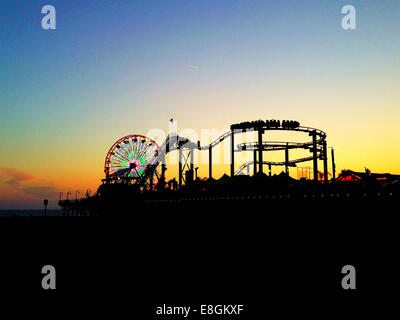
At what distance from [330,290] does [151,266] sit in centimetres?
797

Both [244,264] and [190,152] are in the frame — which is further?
[190,152]

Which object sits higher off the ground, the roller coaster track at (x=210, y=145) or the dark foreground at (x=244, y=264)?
the roller coaster track at (x=210, y=145)

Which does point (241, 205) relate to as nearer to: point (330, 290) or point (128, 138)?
point (330, 290)

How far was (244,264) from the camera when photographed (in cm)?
1529

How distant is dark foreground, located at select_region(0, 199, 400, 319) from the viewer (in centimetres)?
1142

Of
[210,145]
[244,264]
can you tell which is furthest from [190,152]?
[244,264]

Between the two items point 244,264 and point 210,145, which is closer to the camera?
point 244,264

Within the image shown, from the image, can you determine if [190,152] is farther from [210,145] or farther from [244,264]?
[244,264]

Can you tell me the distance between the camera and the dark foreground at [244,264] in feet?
37.5

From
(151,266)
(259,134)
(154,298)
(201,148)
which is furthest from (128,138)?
(154,298)

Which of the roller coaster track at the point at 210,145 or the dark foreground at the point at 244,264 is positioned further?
the roller coaster track at the point at 210,145

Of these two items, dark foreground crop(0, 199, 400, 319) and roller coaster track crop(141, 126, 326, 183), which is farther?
roller coaster track crop(141, 126, 326, 183)

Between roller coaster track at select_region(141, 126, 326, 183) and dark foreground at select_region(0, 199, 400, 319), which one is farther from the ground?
roller coaster track at select_region(141, 126, 326, 183)
